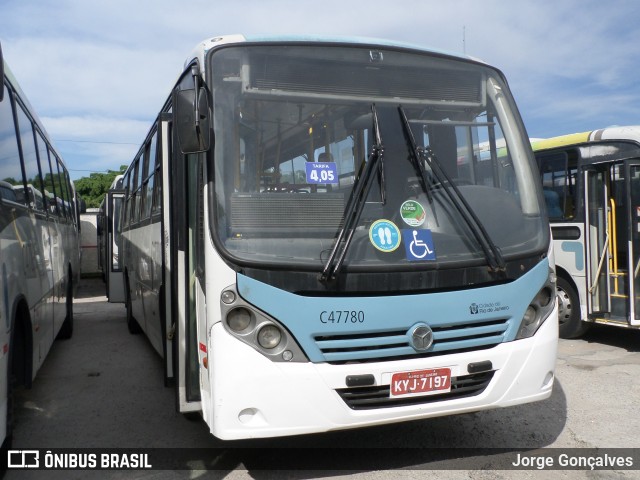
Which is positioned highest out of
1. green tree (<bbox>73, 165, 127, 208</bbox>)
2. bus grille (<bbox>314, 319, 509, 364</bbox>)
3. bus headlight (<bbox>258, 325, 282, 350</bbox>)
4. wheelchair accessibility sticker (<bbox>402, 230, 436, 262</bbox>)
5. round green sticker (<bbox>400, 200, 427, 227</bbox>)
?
green tree (<bbox>73, 165, 127, 208</bbox>)

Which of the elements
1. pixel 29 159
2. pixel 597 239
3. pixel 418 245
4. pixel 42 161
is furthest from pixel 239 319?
pixel 597 239

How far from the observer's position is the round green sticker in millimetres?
4027

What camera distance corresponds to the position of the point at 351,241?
3854mm

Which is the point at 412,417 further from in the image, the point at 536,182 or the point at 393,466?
the point at 536,182

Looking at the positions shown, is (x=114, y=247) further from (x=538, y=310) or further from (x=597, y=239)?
(x=538, y=310)

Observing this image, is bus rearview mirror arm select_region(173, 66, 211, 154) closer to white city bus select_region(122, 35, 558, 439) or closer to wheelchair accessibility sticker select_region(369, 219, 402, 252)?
white city bus select_region(122, 35, 558, 439)

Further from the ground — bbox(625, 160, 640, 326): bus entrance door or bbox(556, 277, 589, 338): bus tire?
bbox(625, 160, 640, 326): bus entrance door

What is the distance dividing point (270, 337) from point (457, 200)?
1.48m

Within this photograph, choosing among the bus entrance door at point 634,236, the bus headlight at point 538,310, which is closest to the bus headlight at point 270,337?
the bus headlight at point 538,310

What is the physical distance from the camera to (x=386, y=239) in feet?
12.9

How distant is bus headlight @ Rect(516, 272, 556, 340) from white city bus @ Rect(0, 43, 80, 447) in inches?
128

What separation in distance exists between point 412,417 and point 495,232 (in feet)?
4.25

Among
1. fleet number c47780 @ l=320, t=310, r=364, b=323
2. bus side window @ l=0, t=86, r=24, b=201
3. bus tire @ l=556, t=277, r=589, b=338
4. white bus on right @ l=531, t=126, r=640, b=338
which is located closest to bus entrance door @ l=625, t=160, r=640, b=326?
white bus on right @ l=531, t=126, r=640, b=338

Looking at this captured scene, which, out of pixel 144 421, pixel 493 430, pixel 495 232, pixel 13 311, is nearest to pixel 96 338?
pixel 144 421
